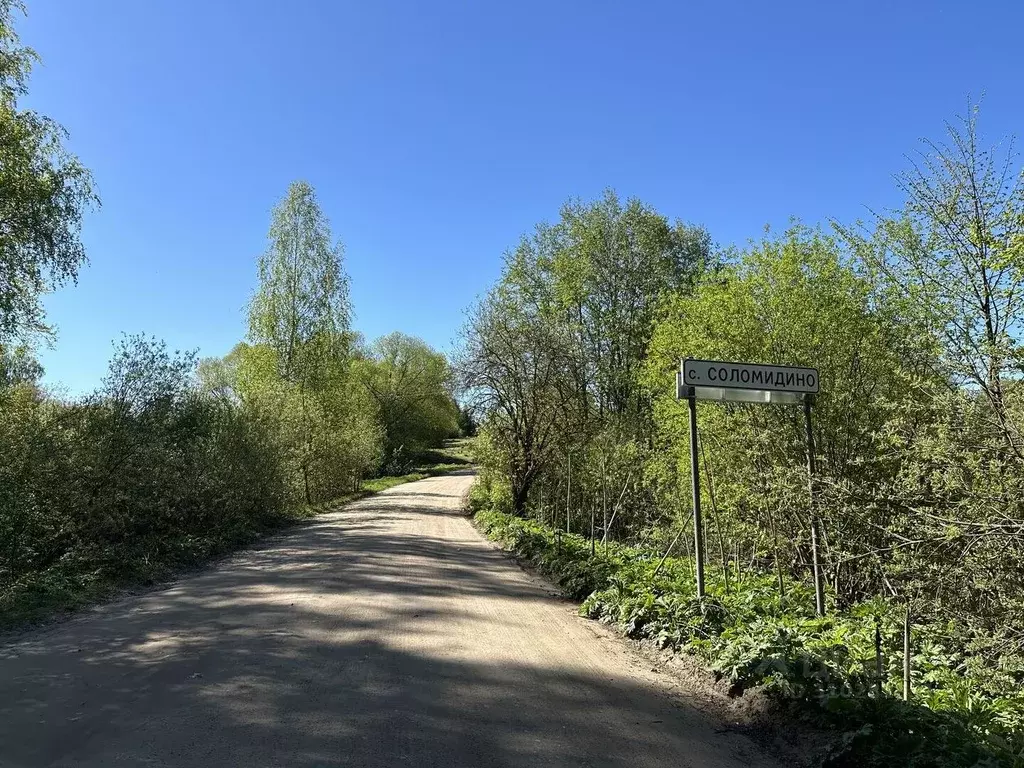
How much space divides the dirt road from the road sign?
2.95m

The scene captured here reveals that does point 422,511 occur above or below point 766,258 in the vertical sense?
below

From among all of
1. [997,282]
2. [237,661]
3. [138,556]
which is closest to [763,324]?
[997,282]

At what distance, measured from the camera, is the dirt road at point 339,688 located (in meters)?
4.27

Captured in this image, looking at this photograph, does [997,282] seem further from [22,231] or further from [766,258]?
[22,231]

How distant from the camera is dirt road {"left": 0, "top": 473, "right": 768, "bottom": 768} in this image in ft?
14.0

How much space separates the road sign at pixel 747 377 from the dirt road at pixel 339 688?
2945 millimetres

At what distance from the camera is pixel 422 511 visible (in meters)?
27.3

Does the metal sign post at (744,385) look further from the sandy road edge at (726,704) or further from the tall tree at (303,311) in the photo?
the tall tree at (303,311)

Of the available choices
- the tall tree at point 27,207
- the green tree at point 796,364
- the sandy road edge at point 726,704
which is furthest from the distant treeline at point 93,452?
the green tree at point 796,364

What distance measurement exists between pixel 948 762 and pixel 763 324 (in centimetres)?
747

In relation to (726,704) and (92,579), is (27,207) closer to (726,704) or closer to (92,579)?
(92,579)

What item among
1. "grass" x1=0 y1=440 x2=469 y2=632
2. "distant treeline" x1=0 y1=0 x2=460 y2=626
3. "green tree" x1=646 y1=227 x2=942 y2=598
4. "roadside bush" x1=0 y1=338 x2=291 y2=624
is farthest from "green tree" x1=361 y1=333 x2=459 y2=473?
"green tree" x1=646 y1=227 x2=942 y2=598

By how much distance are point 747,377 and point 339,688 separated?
494cm

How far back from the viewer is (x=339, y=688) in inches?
213
